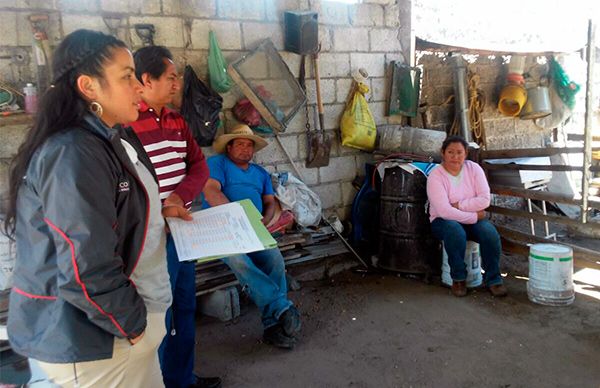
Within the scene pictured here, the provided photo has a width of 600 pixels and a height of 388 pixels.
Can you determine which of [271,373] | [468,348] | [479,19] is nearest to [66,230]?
[271,373]

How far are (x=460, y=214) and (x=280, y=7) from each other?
94.8 inches

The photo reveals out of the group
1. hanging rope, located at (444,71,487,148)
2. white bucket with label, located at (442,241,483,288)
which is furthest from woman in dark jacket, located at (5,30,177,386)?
hanging rope, located at (444,71,487,148)

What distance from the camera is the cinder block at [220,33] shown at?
419cm

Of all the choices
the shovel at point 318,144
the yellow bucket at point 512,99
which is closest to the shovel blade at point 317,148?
the shovel at point 318,144

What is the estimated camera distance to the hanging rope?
6266 millimetres

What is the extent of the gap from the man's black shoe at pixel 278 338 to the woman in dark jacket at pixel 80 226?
6.62 ft

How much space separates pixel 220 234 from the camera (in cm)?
206

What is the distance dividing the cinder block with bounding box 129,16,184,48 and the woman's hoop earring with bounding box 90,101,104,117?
2.67 m

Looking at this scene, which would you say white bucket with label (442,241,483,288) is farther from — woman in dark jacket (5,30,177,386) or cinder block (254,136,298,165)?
woman in dark jacket (5,30,177,386)

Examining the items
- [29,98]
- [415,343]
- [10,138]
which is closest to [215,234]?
[415,343]

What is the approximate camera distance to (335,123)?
5.12 meters

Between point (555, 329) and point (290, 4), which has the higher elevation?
point (290, 4)

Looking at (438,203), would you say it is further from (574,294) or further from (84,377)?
(84,377)

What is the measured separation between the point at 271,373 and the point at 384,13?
12.4ft
